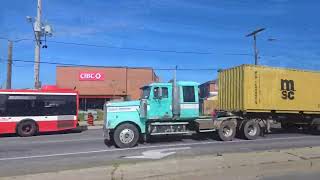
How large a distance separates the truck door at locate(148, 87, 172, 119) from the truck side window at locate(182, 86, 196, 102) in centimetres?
70

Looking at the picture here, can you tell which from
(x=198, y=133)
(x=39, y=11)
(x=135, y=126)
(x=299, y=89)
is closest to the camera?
(x=135, y=126)

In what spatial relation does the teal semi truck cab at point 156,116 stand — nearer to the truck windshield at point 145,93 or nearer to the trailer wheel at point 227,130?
the truck windshield at point 145,93

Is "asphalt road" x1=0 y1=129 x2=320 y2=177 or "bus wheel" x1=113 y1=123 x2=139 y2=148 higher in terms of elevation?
"bus wheel" x1=113 y1=123 x2=139 y2=148

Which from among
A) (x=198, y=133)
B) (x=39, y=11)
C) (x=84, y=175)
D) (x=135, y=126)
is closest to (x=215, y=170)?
(x=84, y=175)

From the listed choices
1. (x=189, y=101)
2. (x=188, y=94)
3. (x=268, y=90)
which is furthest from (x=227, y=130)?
(x=268, y=90)

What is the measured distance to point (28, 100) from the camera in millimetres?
28875

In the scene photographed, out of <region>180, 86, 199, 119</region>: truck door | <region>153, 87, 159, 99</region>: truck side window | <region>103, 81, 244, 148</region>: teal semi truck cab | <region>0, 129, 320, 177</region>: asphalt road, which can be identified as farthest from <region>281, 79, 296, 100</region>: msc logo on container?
<region>153, 87, 159, 99</region>: truck side window

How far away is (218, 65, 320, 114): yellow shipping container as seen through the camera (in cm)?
2430

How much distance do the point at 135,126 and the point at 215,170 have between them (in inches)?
428

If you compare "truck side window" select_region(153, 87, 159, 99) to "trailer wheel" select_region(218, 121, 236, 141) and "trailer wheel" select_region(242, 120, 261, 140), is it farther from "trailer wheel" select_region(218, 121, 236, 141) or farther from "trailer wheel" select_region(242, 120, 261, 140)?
"trailer wheel" select_region(242, 120, 261, 140)

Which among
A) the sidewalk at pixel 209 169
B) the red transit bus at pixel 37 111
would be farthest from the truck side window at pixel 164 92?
the red transit bus at pixel 37 111

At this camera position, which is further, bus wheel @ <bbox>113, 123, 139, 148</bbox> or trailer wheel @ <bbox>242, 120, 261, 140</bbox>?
trailer wheel @ <bbox>242, 120, 261, 140</bbox>

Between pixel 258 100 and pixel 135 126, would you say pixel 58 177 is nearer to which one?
pixel 135 126

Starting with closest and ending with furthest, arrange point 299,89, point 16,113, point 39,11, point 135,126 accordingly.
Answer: point 135,126, point 299,89, point 16,113, point 39,11
